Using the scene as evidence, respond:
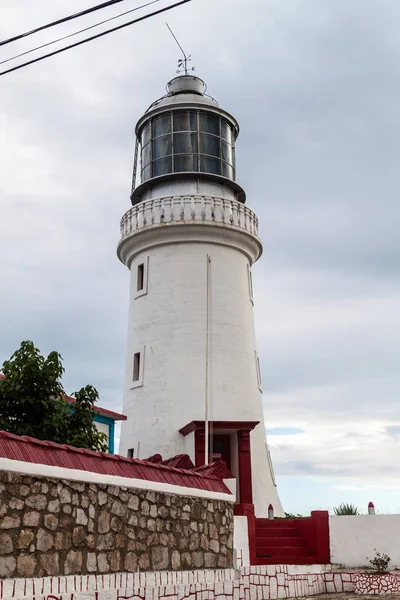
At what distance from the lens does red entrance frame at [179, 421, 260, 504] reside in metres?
17.8

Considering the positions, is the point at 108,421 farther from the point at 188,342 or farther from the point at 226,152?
the point at 226,152

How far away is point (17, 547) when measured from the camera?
253 inches

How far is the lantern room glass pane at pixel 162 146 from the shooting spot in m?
21.2

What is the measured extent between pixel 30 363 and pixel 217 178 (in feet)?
33.4

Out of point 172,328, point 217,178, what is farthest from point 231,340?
point 217,178

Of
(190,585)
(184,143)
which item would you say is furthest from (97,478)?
(184,143)

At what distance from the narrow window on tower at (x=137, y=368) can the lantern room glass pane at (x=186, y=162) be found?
5277 millimetres

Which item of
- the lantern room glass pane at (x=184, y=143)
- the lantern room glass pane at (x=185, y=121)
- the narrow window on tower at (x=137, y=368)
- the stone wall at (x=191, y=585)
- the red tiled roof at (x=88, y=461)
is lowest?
the stone wall at (x=191, y=585)

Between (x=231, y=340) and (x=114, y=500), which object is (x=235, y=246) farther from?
(x=114, y=500)

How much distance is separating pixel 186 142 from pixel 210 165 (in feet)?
3.12

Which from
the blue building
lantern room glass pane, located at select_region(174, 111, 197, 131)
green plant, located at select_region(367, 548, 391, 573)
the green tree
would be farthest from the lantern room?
green plant, located at select_region(367, 548, 391, 573)

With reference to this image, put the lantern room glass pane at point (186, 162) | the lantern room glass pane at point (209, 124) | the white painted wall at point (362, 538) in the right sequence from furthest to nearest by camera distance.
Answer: the lantern room glass pane at point (209, 124) < the lantern room glass pane at point (186, 162) < the white painted wall at point (362, 538)

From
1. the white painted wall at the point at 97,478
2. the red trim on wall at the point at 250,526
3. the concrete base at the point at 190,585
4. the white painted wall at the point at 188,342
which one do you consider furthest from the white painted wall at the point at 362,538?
the white painted wall at the point at 97,478

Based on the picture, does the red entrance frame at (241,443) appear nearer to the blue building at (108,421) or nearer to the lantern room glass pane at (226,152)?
the blue building at (108,421)
